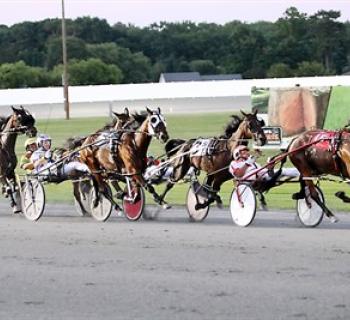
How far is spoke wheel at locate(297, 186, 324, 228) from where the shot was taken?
15.6 m

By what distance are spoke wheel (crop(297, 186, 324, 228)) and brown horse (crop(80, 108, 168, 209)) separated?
2.35 m

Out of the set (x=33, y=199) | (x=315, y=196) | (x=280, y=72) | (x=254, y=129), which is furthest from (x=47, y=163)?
(x=280, y=72)

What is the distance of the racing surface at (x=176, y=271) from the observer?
909 centimetres

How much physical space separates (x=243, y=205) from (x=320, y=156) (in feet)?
4.25

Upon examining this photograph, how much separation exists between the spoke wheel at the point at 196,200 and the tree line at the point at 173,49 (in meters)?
66.3

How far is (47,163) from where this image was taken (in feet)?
61.5

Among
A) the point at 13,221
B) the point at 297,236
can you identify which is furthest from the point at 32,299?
the point at 13,221

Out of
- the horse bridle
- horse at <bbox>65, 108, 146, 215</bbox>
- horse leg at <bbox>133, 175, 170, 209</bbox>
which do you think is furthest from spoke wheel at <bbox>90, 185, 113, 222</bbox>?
the horse bridle

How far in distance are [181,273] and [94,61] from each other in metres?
75.8

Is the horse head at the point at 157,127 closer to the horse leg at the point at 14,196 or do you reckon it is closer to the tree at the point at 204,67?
the horse leg at the point at 14,196

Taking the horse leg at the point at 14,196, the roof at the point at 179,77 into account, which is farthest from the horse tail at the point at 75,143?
the roof at the point at 179,77

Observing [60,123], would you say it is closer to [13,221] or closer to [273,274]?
[13,221]

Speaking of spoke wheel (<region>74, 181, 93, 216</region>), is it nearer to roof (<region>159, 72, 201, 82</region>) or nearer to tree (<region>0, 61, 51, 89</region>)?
tree (<region>0, 61, 51, 89</region>)

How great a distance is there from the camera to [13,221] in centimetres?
1770
